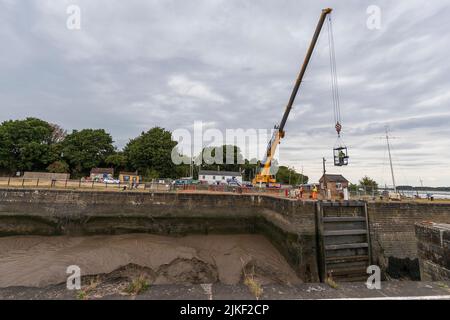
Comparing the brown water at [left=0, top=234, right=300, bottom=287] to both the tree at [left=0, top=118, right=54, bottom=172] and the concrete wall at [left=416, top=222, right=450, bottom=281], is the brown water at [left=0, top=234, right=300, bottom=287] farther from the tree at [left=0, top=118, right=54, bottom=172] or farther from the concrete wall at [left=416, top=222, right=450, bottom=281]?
the tree at [left=0, top=118, right=54, bottom=172]

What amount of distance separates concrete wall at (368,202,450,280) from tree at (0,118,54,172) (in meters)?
50.7

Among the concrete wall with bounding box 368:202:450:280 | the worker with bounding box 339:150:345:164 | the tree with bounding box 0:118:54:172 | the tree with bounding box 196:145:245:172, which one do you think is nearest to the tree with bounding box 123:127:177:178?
the tree with bounding box 0:118:54:172

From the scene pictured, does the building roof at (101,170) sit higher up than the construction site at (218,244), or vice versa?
the building roof at (101,170)

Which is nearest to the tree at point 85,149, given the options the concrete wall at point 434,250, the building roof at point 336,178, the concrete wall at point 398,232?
the concrete wall at point 398,232

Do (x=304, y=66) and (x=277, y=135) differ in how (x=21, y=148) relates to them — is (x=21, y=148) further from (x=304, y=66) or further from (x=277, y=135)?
(x=304, y=66)

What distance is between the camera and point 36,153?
126ft

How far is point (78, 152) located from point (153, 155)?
16.6m

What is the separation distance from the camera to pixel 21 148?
3794 centimetres

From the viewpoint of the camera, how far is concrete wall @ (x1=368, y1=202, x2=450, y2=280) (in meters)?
10.3

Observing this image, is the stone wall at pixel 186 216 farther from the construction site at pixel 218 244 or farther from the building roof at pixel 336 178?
the building roof at pixel 336 178

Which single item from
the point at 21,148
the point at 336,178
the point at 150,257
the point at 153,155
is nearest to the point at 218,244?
the point at 150,257

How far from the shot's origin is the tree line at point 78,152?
125ft
